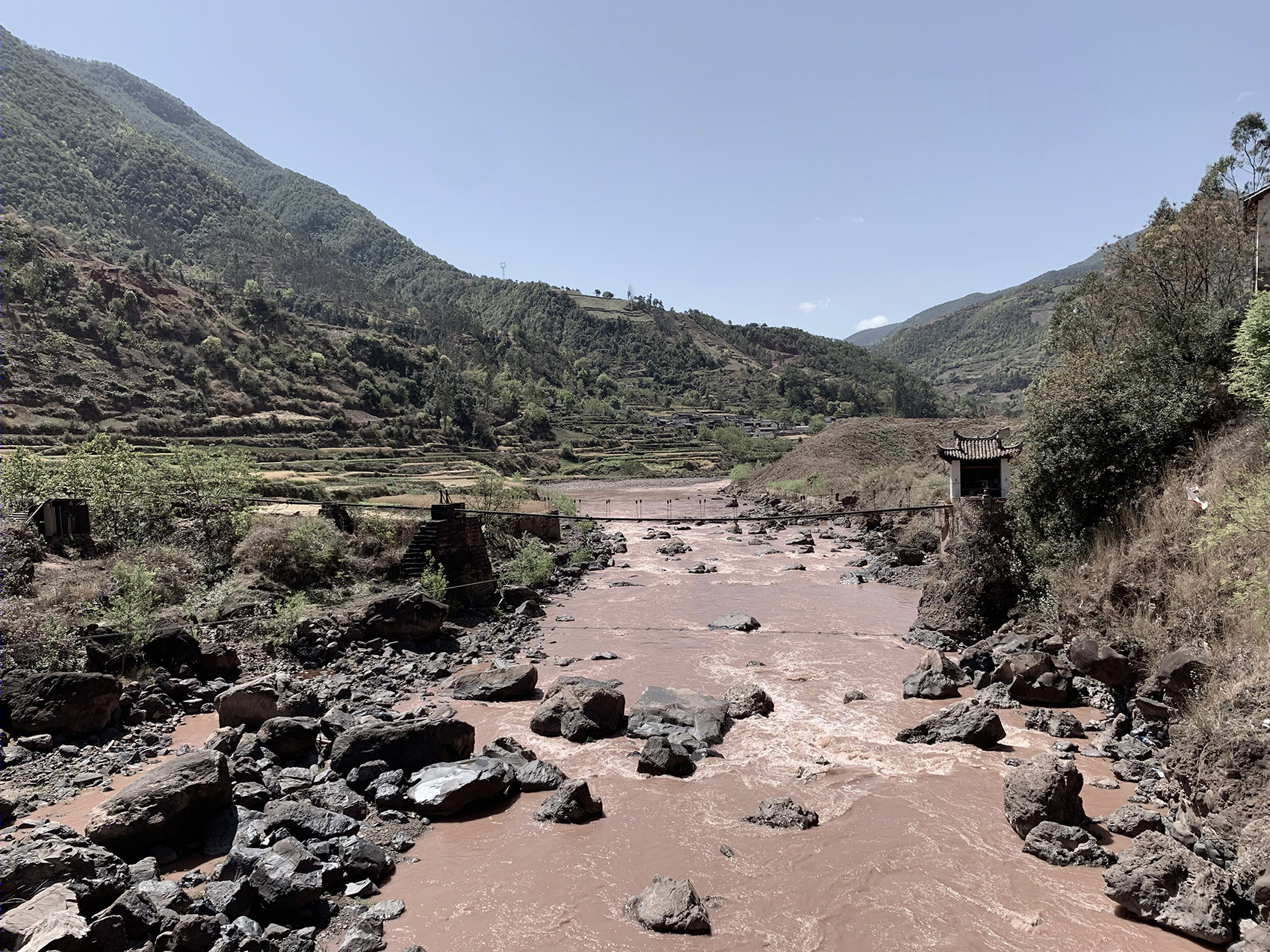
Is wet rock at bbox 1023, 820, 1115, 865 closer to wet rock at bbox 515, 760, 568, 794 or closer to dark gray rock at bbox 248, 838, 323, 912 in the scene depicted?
wet rock at bbox 515, 760, 568, 794

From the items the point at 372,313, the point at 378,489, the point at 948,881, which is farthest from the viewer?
the point at 372,313

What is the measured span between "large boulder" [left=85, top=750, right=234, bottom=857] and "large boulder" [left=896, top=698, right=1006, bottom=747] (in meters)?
10.6

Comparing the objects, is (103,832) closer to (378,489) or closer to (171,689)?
(171,689)

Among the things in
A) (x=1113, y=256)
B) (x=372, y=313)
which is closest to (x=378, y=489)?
(x=1113, y=256)

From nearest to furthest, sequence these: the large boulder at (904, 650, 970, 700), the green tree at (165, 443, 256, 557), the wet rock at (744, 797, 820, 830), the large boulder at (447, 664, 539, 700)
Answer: the wet rock at (744, 797, 820, 830) < the large boulder at (904, 650, 970, 700) < the large boulder at (447, 664, 539, 700) < the green tree at (165, 443, 256, 557)

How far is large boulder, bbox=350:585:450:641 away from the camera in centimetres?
1772

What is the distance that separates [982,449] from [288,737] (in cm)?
1712

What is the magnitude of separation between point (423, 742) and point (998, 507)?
565 inches

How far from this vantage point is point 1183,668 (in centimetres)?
1004

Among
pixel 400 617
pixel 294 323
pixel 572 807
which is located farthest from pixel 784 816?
pixel 294 323

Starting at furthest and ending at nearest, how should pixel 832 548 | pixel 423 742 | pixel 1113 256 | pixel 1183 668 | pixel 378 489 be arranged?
pixel 378 489 < pixel 832 548 < pixel 1113 256 < pixel 423 742 < pixel 1183 668

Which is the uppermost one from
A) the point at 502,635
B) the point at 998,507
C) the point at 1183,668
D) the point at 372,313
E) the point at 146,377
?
the point at 372,313

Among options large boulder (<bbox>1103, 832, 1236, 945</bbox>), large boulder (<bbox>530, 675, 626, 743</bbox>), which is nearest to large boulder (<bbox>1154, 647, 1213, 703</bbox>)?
large boulder (<bbox>1103, 832, 1236, 945</bbox>)

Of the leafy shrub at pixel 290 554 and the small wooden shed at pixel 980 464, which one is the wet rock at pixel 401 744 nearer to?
the leafy shrub at pixel 290 554
